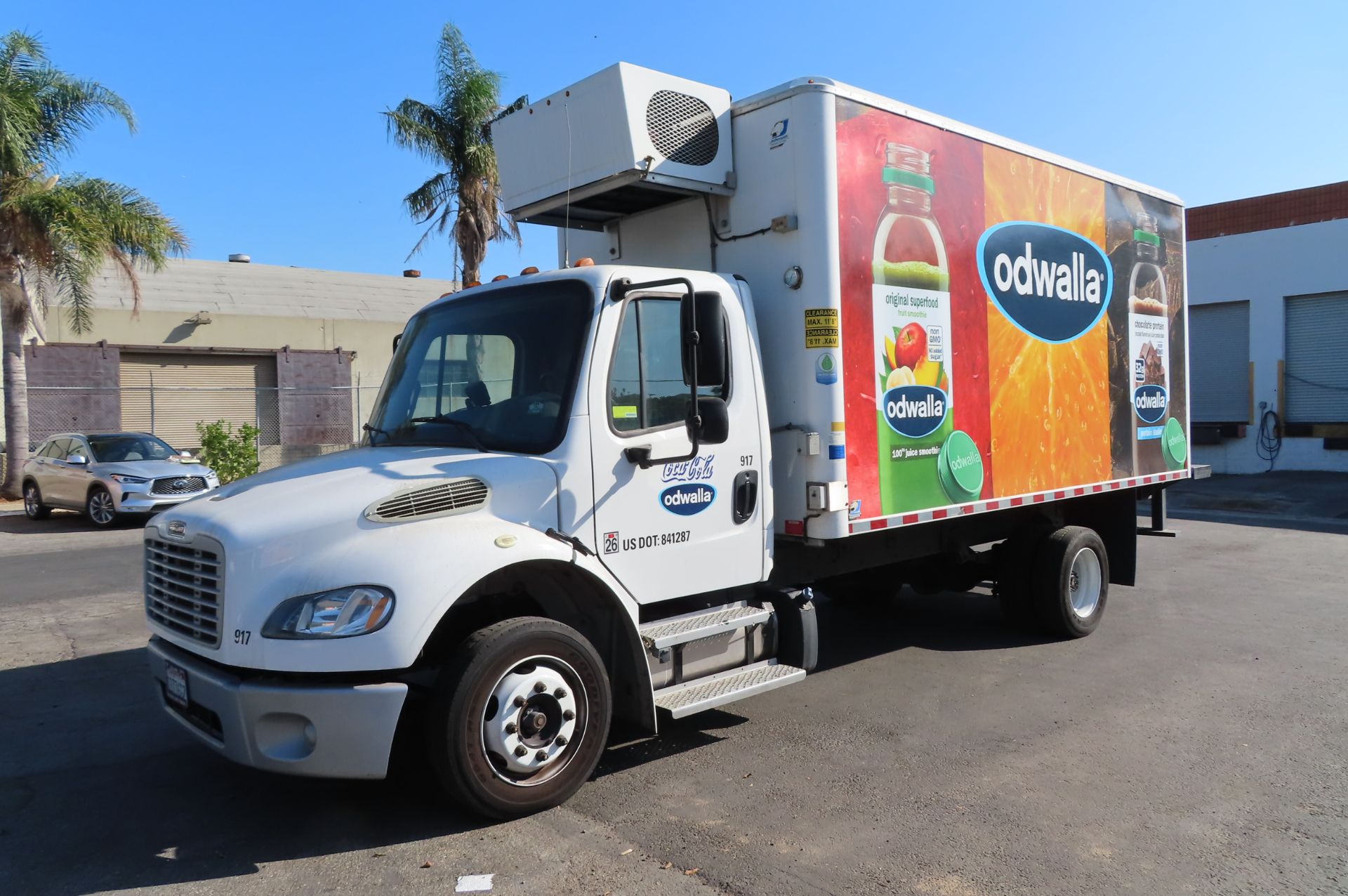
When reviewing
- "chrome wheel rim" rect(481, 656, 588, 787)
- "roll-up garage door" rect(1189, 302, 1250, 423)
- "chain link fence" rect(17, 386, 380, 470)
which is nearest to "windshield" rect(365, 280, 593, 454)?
"chrome wheel rim" rect(481, 656, 588, 787)

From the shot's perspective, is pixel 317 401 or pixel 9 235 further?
pixel 317 401

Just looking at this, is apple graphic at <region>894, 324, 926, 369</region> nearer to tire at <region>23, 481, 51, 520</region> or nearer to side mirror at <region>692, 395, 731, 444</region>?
side mirror at <region>692, 395, 731, 444</region>

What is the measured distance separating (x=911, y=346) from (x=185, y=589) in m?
4.22

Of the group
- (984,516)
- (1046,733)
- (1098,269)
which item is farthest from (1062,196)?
(1046,733)

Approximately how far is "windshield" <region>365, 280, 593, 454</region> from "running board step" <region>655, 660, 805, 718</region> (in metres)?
1.39

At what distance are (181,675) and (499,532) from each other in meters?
1.51

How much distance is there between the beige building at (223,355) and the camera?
25500 millimetres

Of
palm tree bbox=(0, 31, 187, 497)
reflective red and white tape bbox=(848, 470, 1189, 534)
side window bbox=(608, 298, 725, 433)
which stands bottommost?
reflective red and white tape bbox=(848, 470, 1189, 534)

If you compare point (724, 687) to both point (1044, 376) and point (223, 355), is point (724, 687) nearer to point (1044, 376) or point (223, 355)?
point (1044, 376)

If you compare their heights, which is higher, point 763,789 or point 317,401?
point 317,401

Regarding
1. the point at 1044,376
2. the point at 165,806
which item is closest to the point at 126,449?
the point at 165,806

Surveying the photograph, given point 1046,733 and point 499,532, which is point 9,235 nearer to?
point 499,532

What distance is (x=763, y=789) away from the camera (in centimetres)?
486

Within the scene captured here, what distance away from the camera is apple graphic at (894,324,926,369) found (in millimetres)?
6086
